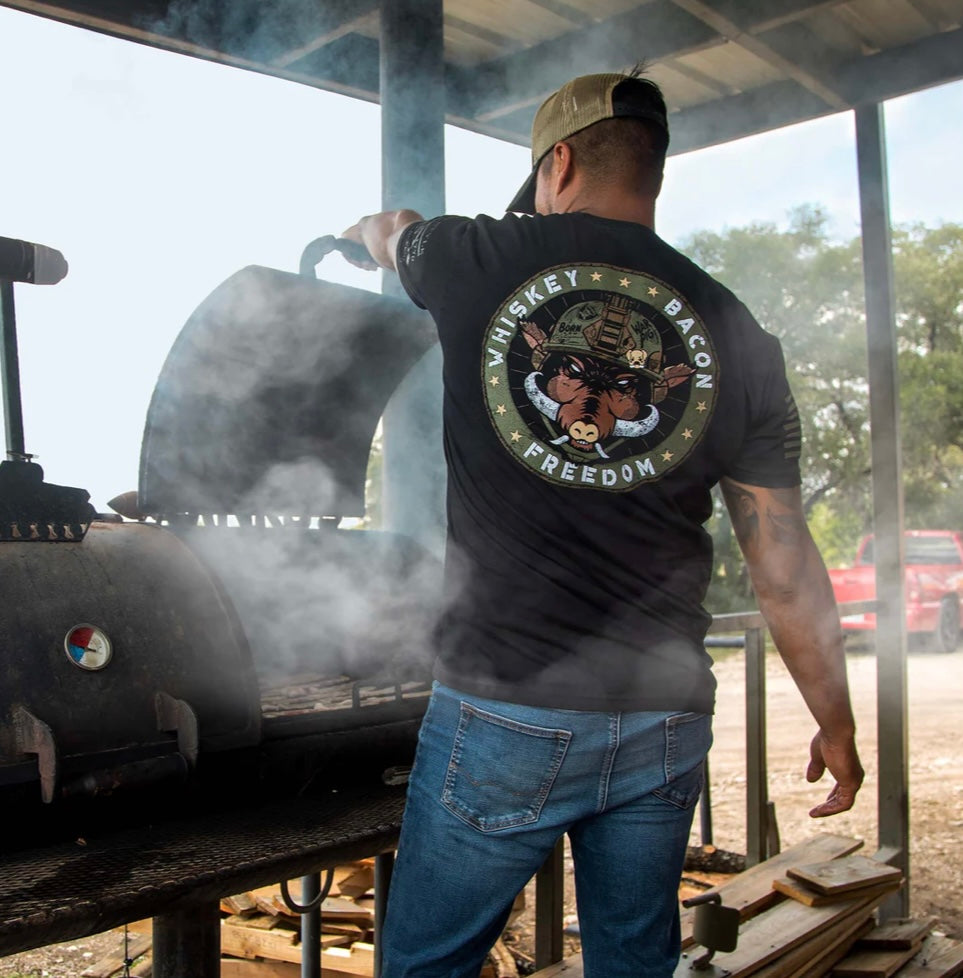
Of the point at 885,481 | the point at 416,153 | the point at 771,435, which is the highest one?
the point at 416,153

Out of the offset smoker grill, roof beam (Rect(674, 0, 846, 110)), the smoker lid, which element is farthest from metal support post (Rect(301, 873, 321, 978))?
roof beam (Rect(674, 0, 846, 110))

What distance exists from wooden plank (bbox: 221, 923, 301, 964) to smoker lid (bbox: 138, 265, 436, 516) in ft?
5.27

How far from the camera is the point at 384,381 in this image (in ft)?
8.56

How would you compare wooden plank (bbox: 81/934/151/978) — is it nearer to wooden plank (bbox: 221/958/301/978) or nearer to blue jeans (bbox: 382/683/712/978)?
wooden plank (bbox: 221/958/301/978)

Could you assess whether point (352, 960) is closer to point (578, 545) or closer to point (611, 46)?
point (578, 545)

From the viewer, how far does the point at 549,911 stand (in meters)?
2.71

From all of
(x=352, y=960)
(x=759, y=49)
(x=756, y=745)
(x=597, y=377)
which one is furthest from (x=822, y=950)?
(x=759, y=49)

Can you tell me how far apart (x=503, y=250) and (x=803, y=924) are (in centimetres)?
257

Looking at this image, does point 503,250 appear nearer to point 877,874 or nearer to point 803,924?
point 803,924

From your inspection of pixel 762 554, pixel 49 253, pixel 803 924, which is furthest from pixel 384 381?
pixel 803 924

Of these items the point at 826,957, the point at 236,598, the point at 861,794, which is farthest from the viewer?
the point at 861,794

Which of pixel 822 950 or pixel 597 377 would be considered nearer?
pixel 597 377

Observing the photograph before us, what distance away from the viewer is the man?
1.36 metres

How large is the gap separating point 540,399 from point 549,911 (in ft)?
6.06
